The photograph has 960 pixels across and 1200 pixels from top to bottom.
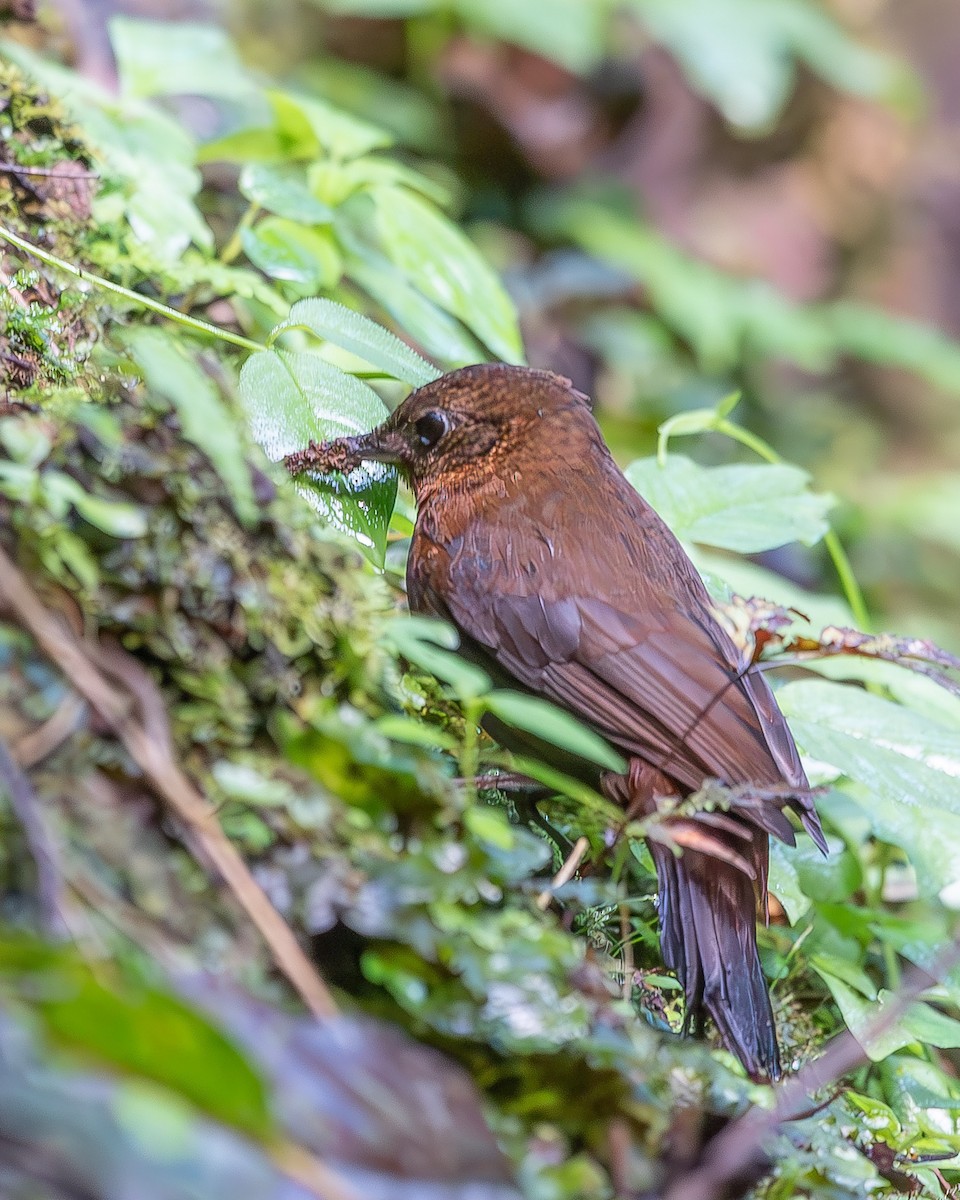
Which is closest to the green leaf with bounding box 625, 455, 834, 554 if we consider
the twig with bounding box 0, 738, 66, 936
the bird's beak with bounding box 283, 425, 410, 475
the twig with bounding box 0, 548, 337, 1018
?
the bird's beak with bounding box 283, 425, 410, 475

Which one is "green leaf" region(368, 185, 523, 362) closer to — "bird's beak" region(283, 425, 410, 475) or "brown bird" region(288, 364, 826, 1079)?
"brown bird" region(288, 364, 826, 1079)

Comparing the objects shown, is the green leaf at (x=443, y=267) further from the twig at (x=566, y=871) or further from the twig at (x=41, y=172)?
the twig at (x=566, y=871)

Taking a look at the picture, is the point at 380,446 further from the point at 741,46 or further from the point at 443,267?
the point at 741,46

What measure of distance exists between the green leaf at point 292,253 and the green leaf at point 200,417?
107 cm

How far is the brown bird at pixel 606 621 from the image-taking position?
6.82 ft

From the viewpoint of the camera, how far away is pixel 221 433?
67.8 inches

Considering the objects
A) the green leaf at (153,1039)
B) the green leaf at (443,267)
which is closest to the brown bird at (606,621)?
the green leaf at (443,267)

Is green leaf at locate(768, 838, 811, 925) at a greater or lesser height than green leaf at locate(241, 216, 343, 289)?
lesser

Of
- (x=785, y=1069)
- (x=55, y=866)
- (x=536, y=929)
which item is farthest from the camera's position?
(x=785, y=1069)

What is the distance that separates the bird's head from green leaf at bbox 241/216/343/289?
0.41m

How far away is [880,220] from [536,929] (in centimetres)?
938

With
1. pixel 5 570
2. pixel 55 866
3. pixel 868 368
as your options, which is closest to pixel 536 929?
pixel 55 866

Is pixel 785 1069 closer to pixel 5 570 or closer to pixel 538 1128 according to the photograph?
pixel 538 1128

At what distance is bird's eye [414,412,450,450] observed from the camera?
2789 mm
